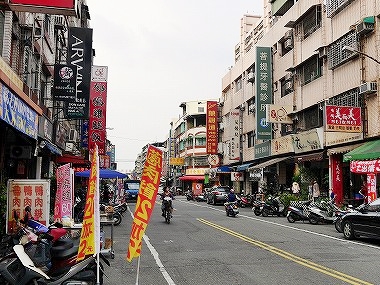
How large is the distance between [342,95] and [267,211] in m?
7.72

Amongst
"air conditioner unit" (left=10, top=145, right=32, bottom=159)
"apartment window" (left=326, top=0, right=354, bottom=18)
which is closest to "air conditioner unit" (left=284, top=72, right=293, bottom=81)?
"apartment window" (left=326, top=0, right=354, bottom=18)

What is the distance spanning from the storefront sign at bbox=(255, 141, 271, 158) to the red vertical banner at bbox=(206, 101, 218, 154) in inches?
562

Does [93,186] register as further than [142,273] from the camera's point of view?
No

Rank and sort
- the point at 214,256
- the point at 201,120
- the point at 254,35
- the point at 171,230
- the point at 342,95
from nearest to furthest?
the point at 214,256, the point at 171,230, the point at 342,95, the point at 254,35, the point at 201,120

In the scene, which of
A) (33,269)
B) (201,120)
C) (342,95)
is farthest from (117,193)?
(201,120)

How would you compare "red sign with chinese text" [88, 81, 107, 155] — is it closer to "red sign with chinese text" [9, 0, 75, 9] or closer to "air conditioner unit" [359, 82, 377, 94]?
"air conditioner unit" [359, 82, 377, 94]

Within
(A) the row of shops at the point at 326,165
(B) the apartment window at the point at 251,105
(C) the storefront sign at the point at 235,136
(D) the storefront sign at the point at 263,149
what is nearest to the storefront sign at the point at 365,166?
(A) the row of shops at the point at 326,165

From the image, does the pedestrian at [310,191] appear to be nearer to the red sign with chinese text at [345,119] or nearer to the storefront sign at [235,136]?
the red sign with chinese text at [345,119]

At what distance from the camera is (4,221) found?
1140 centimetres

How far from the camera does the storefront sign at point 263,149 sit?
35263mm

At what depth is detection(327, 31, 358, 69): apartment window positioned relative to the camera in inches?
884

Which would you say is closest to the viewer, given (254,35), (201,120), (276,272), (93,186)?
(93,186)

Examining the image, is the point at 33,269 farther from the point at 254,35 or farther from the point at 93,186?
the point at 254,35

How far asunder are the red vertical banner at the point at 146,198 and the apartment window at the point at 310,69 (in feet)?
75.3
